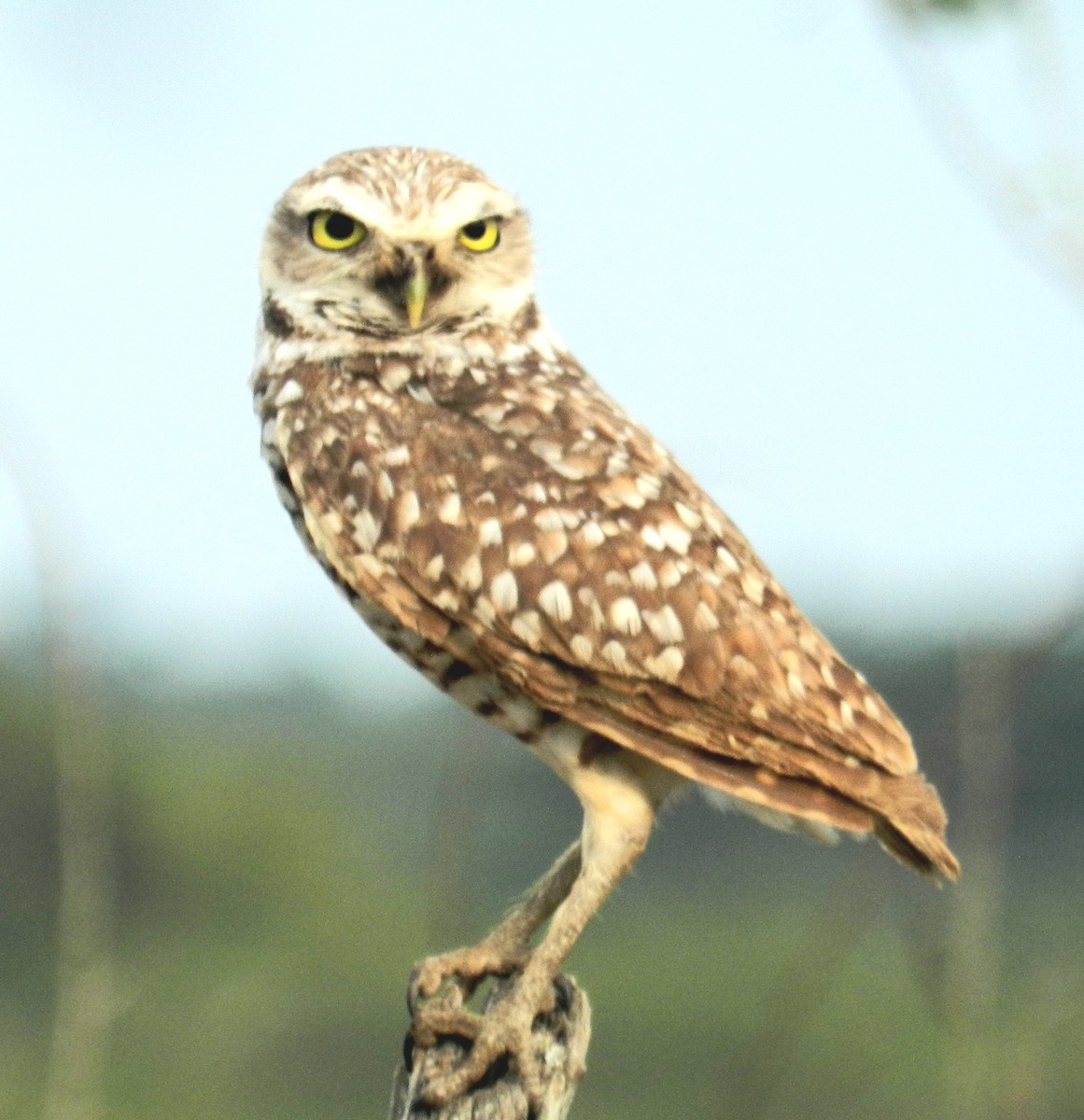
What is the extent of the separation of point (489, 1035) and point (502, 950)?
33cm

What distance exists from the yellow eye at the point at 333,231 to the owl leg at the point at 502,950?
1218 mm

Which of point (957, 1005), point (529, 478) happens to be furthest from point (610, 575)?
point (957, 1005)

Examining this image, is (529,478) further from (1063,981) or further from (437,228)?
(1063,981)

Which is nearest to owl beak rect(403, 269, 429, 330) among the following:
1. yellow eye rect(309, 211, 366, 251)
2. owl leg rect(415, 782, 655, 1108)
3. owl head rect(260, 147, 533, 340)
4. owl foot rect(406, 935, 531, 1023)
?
owl head rect(260, 147, 533, 340)

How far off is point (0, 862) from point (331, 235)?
44.9 feet

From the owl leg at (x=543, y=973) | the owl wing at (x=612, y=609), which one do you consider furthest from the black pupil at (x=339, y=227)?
the owl leg at (x=543, y=973)

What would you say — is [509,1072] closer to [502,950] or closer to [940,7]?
[502,950]

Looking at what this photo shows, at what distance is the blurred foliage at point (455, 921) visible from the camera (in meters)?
4.04

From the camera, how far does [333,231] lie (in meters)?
3.25

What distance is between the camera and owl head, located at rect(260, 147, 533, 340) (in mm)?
3164

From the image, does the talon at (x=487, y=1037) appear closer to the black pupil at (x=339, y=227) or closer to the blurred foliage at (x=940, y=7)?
the black pupil at (x=339, y=227)

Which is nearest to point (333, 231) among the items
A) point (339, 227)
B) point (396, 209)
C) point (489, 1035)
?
point (339, 227)

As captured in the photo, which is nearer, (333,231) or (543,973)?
(543,973)

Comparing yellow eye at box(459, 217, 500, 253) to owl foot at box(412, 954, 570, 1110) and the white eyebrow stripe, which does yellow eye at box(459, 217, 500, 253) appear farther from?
owl foot at box(412, 954, 570, 1110)
